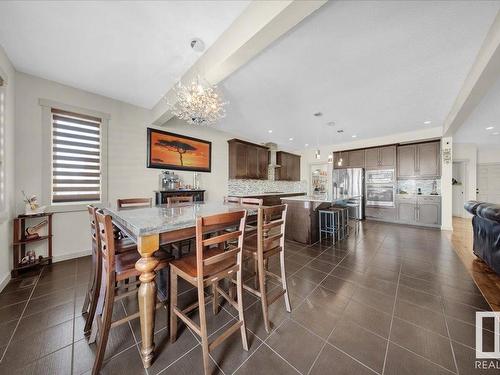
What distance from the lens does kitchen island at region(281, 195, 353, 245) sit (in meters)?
3.45

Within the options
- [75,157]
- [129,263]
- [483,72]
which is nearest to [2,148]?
[75,157]

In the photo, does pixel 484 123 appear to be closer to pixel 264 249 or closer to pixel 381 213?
pixel 381 213

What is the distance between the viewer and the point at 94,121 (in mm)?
3023

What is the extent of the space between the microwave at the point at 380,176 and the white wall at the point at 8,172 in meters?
7.55

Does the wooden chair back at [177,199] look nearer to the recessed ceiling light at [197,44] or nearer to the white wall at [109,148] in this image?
the white wall at [109,148]

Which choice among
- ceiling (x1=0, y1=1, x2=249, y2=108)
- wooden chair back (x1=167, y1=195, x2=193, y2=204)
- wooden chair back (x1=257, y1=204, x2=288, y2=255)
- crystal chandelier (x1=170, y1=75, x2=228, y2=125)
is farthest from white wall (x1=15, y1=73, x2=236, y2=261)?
wooden chair back (x1=257, y1=204, x2=288, y2=255)

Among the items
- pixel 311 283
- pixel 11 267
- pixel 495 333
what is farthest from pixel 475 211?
pixel 11 267

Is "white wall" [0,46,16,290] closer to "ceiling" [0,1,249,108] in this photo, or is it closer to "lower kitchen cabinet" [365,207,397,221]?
"ceiling" [0,1,249,108]

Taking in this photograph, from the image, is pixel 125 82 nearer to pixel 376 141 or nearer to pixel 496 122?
pixel 376 141

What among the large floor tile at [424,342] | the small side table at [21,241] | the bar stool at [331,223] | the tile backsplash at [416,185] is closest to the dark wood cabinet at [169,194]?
the small side table at [21,241]

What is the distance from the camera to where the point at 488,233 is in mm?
2268

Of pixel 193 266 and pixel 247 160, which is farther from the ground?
pixel 247 160

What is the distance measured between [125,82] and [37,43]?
2.83 feet

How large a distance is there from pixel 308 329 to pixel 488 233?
8.92ft
